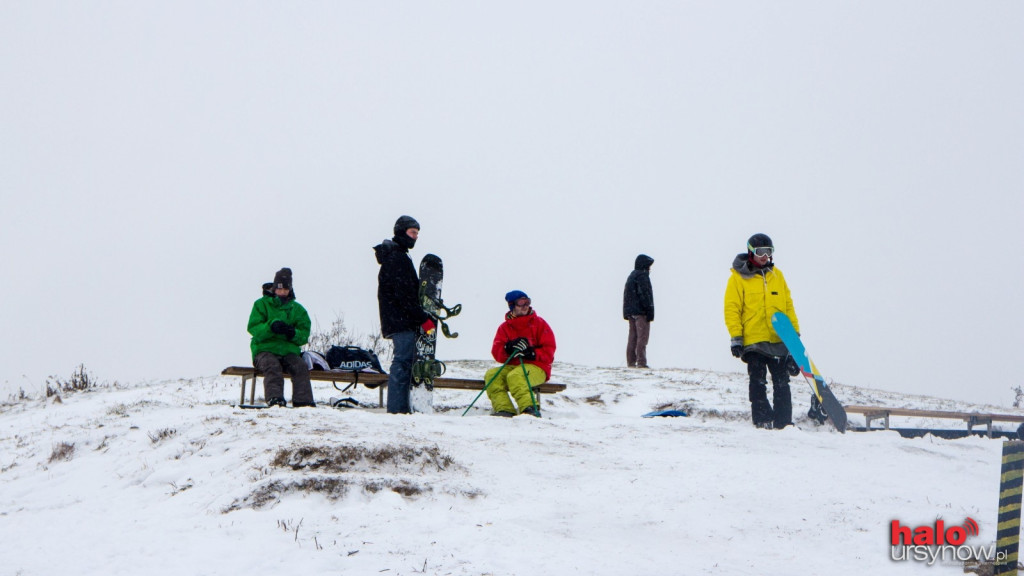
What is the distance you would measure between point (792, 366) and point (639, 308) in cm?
658

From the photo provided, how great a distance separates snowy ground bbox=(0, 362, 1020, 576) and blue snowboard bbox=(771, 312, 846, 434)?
2.14 ft

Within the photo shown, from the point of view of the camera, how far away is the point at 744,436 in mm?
8391

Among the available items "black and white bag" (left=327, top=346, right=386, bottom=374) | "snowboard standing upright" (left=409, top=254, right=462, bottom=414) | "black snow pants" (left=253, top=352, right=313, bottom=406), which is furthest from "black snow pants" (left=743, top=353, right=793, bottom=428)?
"black snow pants" (left=253, top=352, right=313, bottom=406)

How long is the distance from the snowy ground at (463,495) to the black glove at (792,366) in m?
0.85

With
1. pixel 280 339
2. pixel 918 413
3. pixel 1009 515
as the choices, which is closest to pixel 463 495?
pixel 1009 515

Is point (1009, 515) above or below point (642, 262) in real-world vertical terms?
below

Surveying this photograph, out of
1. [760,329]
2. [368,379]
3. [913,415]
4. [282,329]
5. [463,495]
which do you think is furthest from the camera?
[913,415]

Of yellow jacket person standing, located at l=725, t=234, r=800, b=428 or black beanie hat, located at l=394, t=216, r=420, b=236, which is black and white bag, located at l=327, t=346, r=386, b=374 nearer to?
black beanie hat, located at l=394, t=216, r=420, b=236

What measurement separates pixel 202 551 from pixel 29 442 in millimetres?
4533

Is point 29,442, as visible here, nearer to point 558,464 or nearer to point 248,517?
point 248,517

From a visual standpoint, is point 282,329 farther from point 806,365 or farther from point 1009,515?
point 1009,515

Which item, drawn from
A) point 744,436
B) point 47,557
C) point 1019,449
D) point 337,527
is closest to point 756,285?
point 744,436

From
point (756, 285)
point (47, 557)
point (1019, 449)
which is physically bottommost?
point (47, 557)

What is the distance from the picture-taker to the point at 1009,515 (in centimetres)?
500
